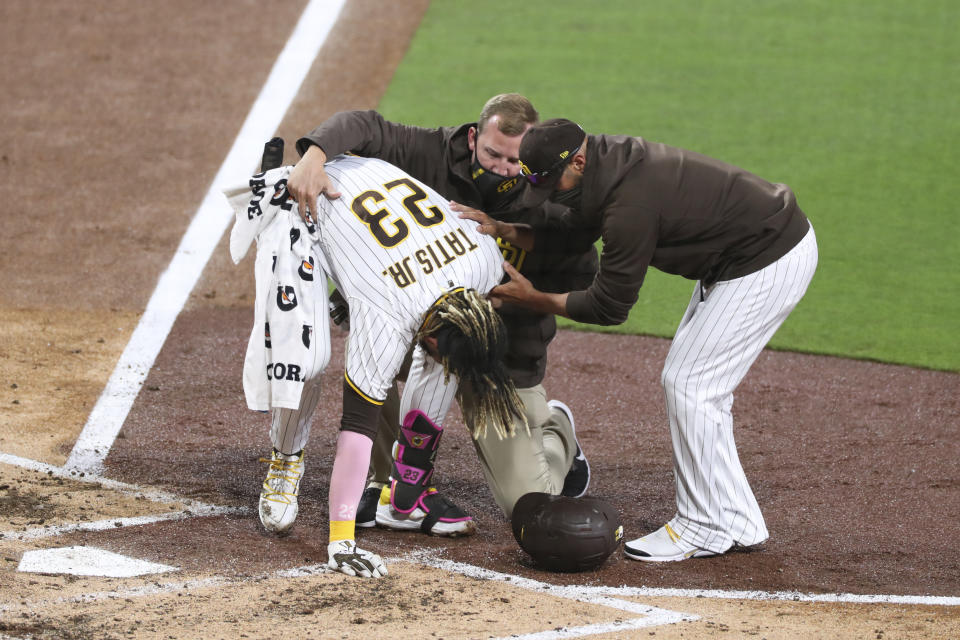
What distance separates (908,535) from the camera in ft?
16.0

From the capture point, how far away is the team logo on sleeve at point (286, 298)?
172 inches

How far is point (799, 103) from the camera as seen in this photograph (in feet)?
34.9

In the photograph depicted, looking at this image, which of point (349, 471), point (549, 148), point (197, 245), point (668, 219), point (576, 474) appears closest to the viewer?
point (349, 471)

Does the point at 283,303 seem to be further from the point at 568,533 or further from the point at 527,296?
the point at 568,533

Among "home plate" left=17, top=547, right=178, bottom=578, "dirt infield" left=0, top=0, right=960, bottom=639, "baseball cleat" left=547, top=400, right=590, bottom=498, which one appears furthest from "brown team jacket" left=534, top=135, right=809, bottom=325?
"home plate" left=17, top=547, right=178, bottom=578

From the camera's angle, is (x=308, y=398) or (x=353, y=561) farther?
(x=308, y=398)

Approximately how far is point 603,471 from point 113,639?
2557 millimetres

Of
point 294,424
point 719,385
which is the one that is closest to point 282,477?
point 294,424

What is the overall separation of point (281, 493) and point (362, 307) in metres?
0.89

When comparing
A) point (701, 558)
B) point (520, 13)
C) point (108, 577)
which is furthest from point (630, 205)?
point (520, 13)

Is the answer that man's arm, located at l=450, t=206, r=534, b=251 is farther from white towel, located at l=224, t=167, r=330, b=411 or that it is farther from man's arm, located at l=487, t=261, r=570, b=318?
white towel, located at l=224, t=167, r=330, b=411

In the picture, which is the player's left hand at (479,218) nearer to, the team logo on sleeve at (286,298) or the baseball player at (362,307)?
the baseball player at (362,307)

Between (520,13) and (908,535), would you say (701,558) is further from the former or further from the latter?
(520,13)

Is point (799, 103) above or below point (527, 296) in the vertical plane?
above
